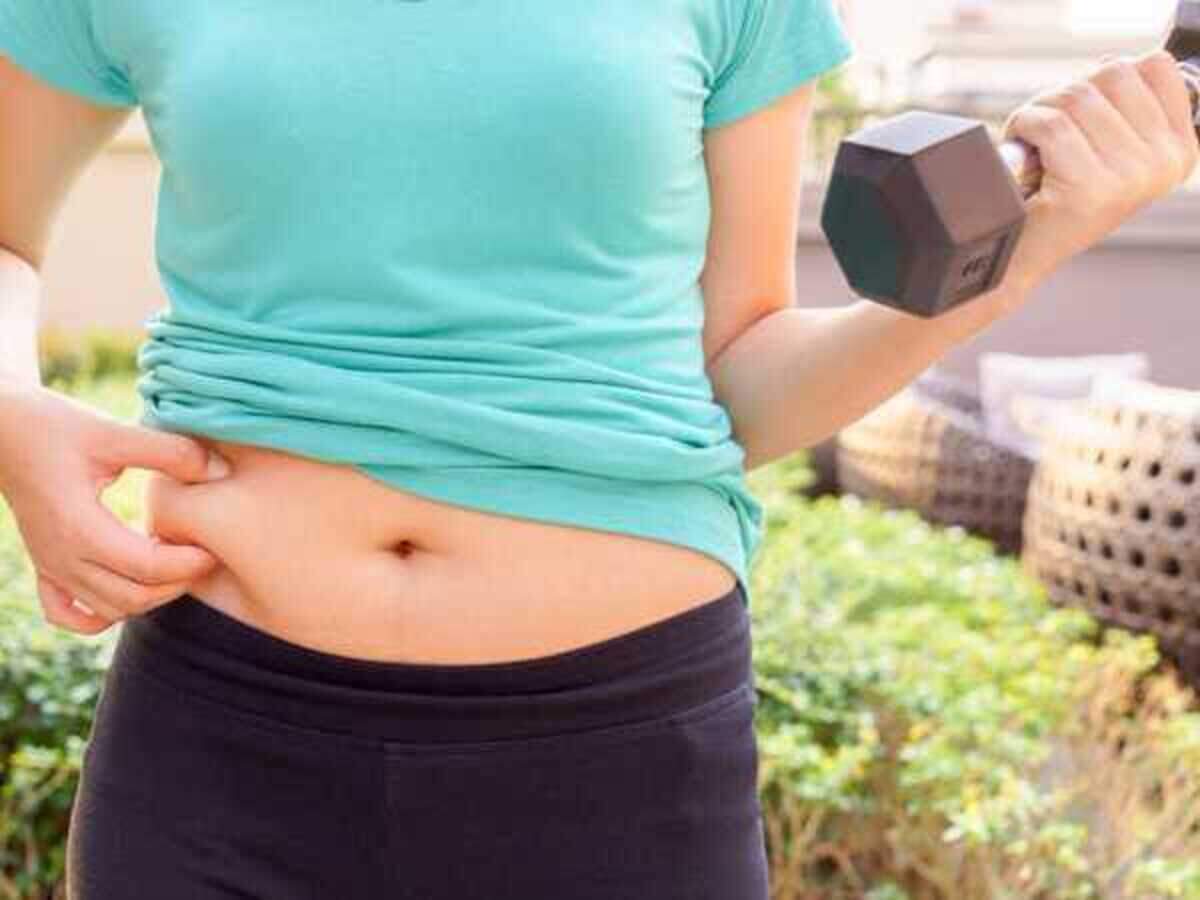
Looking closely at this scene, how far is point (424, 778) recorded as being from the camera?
1244 millimetres

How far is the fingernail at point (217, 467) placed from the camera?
4.27 feet

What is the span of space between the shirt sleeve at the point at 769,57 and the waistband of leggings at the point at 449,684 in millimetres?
335

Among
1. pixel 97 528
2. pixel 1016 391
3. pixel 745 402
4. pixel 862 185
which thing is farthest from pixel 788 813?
pixel 1016 391

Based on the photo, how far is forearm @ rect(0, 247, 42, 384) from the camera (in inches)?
54.0

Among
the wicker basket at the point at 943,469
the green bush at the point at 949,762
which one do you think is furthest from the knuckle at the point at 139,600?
the wicker basket at the point at 943,469

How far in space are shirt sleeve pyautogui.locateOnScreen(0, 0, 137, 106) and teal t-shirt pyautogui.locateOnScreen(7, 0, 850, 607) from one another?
4.4 inches

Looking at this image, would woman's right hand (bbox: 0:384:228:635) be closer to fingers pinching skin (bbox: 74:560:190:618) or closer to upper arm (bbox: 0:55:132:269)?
fingers pinching skin (bbox: 74:560:190:618)

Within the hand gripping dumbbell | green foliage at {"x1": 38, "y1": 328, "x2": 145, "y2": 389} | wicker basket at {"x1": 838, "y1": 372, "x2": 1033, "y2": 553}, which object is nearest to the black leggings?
the hand gripping dumbbell

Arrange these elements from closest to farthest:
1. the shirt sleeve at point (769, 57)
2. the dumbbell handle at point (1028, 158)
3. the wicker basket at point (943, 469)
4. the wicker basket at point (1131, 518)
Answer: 1. the dumbbell handle at point (1028, 158)
2. the shirt sleeve at point (769, 57)
3. the wicker basket at point (1131, 518)
4. the wicker basket at point (943, 469)

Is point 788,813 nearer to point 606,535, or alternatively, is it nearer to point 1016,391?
point 606,535

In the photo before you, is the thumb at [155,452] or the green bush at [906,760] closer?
the thumb at [155,452]

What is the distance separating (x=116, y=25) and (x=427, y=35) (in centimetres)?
22

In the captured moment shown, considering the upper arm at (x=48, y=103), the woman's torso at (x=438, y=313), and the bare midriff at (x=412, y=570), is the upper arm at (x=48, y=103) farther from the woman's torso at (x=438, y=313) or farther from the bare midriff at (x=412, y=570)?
the bare midriff at (x=412, y=570)

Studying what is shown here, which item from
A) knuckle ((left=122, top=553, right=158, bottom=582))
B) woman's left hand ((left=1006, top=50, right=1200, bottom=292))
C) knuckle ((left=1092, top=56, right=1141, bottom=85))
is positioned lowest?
knuckle ((left=122, top=553, right=158, bottom=582))
